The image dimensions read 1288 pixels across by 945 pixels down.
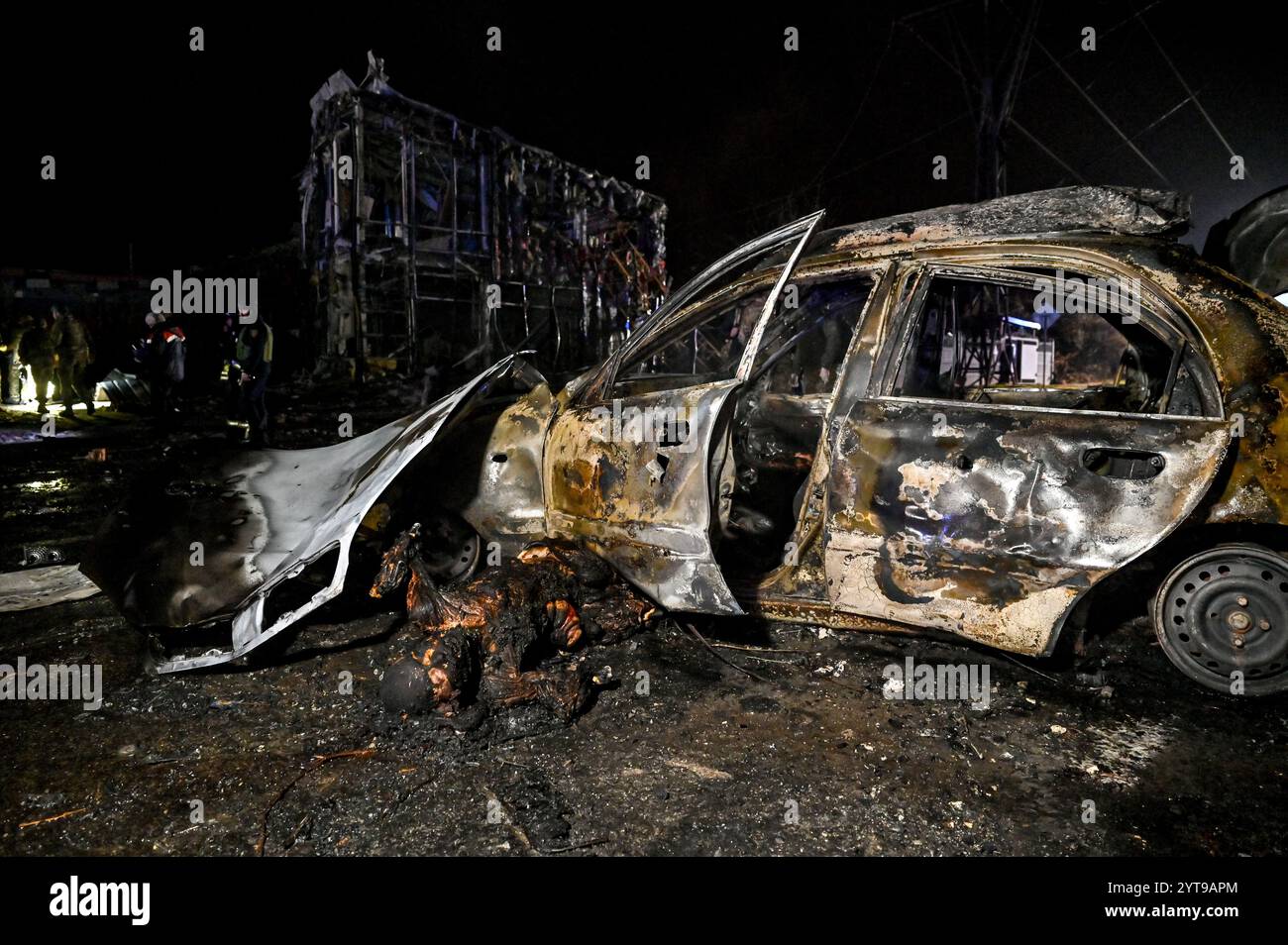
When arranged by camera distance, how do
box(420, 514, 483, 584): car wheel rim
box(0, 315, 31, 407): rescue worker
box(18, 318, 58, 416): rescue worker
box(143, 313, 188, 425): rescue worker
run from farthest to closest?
box(0, 315, 31, 407): rescue worker → box(18, 318, 58, 416): rescue worker → box(143, 313, 188, 425): rescue worker → box(420, 514, 483, 584): car wheel rim

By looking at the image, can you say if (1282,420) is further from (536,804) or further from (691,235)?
(691,235)

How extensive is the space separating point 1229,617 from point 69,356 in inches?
694

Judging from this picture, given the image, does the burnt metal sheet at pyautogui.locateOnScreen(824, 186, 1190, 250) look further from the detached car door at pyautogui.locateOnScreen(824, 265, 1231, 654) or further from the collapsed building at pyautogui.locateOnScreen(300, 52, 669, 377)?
the collapsed building at pyautogui.locateOnScreen(300, 52, 669, 377)

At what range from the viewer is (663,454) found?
307 cm

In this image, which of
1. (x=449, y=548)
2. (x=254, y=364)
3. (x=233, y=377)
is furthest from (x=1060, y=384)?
(x=233, y=377)

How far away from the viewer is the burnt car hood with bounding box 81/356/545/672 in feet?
9.93

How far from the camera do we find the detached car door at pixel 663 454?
2.95 m

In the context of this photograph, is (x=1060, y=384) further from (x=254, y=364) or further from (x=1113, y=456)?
(x=254, y=364)

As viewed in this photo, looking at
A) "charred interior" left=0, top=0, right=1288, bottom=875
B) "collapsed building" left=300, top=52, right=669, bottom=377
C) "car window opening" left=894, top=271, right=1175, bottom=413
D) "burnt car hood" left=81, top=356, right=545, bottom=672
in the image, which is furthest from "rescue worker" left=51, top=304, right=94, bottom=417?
"car window opening" left=894, top=271, right=1175, bottom=413

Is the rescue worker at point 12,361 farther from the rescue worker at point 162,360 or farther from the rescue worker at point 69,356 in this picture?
the rescue worker at point 162,360

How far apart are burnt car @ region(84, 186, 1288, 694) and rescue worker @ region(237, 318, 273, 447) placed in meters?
6.20

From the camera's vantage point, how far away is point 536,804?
2236 millimetres

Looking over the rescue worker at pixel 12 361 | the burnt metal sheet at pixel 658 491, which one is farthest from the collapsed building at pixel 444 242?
the burnt metal sheet at pixel 658 491
